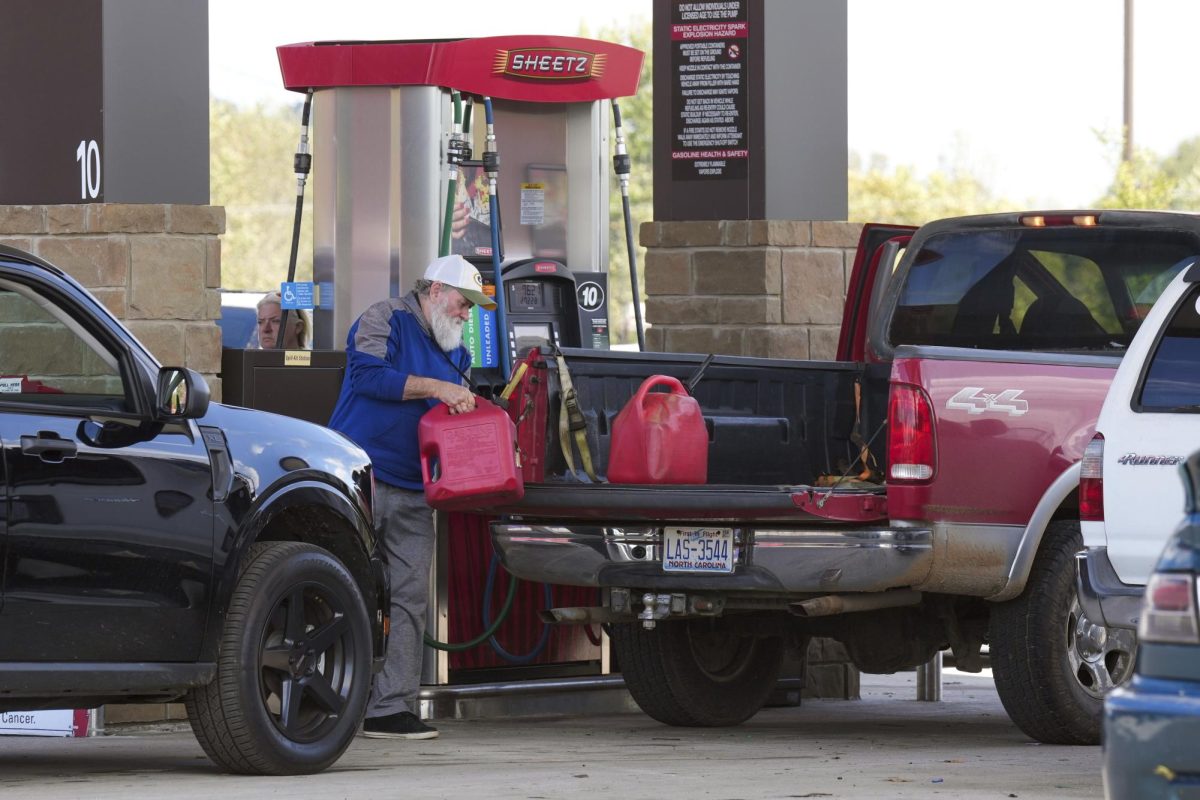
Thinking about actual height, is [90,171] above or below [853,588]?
above

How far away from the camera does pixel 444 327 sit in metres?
9.69

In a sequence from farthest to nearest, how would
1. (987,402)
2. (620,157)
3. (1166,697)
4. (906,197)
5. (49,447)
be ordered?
(906,197), (620,157), (987,402), (49,447), (1166,697)

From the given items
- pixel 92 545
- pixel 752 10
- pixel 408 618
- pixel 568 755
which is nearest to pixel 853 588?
pixel 568 755

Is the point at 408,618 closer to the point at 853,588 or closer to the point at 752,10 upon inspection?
the point at 853,588

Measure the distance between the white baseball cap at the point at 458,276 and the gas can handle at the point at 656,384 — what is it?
0.85 metres

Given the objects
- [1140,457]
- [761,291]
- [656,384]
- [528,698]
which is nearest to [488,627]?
[528,698]

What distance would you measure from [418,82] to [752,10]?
83.0 inches

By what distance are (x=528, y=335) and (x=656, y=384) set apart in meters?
2.48

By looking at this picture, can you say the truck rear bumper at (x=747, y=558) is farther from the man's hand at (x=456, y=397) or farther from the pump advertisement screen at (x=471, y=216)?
the pump advertisement screen at (x=471, y=216)

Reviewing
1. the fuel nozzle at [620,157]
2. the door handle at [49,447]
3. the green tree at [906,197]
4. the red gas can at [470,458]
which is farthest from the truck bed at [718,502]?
the green tree at [906,197]

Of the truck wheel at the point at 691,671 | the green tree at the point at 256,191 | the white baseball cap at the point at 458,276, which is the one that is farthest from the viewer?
the green tree at the point at 256,191

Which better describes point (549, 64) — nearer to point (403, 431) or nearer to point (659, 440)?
point (403, 431)

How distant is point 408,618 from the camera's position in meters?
9.71

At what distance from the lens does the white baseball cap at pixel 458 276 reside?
9594 mm
